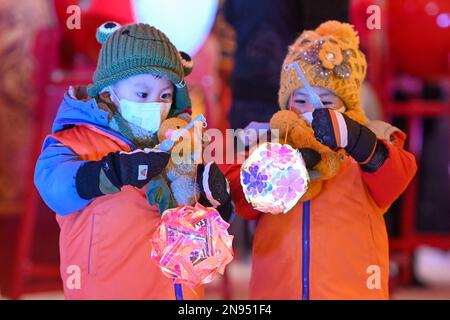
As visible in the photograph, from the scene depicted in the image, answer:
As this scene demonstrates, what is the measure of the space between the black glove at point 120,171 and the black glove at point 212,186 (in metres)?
0.09

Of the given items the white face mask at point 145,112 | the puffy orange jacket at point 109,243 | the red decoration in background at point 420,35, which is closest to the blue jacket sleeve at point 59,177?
the puffy orange jacket at point 109,243

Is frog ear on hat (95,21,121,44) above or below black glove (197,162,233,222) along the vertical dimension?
above

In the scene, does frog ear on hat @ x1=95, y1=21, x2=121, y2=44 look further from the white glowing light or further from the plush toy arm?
the white glowing light

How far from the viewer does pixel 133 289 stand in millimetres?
1530

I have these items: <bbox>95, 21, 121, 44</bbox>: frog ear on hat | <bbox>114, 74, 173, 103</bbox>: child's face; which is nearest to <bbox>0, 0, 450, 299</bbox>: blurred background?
<bbox>95, 21, 121, 44</bbox>: frog ear on hat

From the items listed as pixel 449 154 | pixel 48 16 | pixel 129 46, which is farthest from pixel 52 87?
pixel 449 154

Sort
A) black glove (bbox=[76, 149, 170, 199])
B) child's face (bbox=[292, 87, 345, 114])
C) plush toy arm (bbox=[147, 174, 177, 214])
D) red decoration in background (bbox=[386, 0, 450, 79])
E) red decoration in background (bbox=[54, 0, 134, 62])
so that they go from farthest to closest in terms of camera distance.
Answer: red decoration in background (bbox=[386, 0, 450, 79]) → red decoration in background (bbox=[54, 0, 134, 62]) → child's face (bbox=[292, 87, 345, 114]) → plush toy arm (bbox=[147, 174, 177, 214]) → black glove (bbox=[76, 149, 170, 199])

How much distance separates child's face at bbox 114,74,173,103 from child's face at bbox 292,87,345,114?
0.27 meters

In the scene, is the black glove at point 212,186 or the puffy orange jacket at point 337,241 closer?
the black glove at point 212,186

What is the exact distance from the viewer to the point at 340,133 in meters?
1.45

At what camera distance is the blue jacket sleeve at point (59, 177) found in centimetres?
146

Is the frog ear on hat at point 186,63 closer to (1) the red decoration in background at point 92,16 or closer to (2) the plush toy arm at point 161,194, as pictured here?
(2) the plush toy arm at point 161,194

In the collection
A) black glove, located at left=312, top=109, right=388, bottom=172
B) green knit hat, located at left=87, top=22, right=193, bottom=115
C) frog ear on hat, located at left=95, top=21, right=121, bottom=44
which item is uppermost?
frog ear on hat, located at left=95, top=21, right=121, bottom=44

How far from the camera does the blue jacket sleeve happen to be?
146 cm
